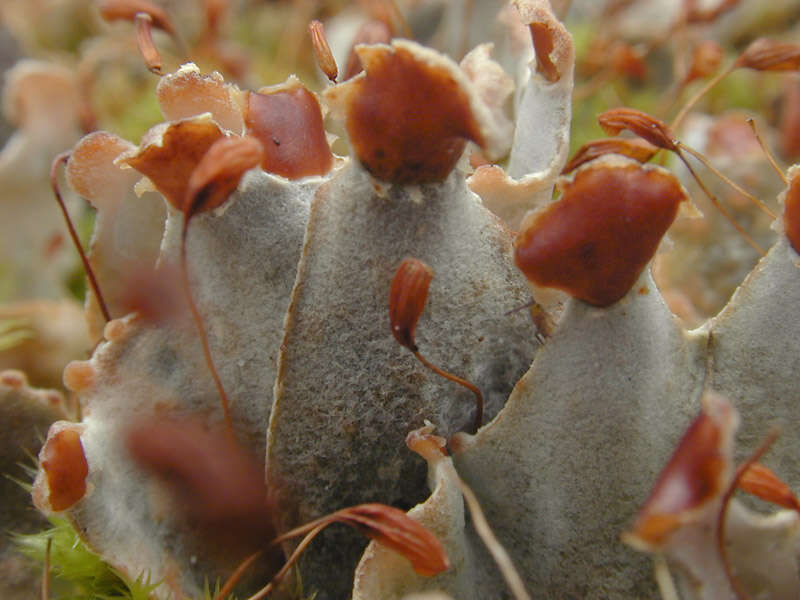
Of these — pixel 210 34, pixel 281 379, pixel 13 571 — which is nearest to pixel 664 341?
pixel 281 379

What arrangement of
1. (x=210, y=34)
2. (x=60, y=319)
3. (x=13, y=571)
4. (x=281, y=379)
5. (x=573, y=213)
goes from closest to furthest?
(x=573, y=213) < (x=281, y=379) < (x=13, y=571) < (x=60, y=319) < (x=210, y=34)

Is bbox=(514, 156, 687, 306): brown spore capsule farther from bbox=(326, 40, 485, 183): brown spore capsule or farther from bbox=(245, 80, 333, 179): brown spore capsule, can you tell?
bbox=(245, 80, 333, 179): brown spore capsule

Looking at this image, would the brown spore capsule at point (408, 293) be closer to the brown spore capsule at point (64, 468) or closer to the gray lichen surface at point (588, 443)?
the gray lichen surface at point (588, 443)

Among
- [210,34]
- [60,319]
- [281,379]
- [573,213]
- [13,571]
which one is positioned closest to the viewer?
[573,213]

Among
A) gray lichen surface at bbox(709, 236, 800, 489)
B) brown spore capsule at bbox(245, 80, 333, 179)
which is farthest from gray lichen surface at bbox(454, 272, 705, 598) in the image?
brown spore capsule at bbox(245, 80, 333, 179)

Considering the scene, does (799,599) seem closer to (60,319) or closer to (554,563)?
(554,563)

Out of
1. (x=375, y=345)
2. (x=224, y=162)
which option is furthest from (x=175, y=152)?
(x=375, y=345)

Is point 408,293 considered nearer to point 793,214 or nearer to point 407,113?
point 407,113
